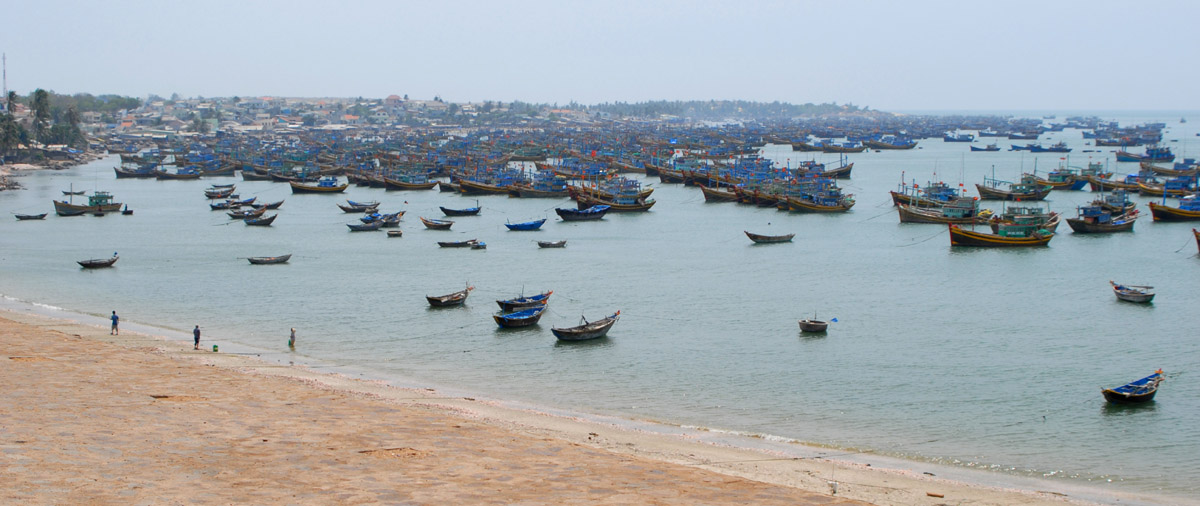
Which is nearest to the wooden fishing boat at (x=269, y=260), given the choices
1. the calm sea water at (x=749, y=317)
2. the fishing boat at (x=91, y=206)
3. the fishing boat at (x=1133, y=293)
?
the calm sea water at (x=749, y=317)

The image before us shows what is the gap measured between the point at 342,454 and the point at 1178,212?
56.8 metres

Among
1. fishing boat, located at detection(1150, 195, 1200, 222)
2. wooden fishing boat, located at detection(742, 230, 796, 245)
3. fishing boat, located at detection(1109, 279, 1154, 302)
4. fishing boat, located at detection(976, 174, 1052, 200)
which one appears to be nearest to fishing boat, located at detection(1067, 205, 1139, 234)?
fishing boat, located at detection(1150, 195, 1200, 222)

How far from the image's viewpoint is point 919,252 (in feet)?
163

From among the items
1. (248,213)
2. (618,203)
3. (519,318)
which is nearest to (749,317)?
(519,318)

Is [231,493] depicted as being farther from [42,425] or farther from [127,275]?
[127,275]

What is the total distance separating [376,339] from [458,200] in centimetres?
5012

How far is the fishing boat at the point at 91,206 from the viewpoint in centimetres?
6675

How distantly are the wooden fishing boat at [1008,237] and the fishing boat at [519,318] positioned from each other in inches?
1064

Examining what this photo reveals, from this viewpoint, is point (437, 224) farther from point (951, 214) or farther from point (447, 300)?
point (951, 214)

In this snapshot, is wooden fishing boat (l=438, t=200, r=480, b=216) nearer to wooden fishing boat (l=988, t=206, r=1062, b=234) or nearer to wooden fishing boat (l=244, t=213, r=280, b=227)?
wooden fishing boat (l=244, t=213, r=280, b=227)

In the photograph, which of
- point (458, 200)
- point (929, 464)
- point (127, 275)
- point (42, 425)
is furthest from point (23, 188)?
point (929, 464)

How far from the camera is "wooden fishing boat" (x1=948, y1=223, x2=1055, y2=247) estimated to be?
5050 centimetres

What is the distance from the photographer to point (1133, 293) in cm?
3581

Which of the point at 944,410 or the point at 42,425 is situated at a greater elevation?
the point at 42,425
